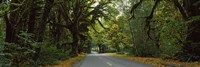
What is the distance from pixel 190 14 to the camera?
22875mm

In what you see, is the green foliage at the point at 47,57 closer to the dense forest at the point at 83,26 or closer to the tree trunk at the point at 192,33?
the dense forest at the point at 83,26

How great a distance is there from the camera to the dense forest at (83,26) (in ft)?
53.6

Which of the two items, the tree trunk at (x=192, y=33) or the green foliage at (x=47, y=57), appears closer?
the green foliage at (x=47, y=57)

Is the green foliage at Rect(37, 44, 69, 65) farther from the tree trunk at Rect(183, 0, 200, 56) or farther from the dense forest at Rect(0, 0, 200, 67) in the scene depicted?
the tree trunk at Rect(183, 0, 200, 56)

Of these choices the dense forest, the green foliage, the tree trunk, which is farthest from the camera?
the tree trunk

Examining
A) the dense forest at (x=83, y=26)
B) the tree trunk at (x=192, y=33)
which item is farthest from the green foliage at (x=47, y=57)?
the tree trunk at (x=192, y=33)

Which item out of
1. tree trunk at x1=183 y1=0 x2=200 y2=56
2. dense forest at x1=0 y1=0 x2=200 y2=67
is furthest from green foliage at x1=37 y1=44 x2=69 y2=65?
tree trunk at x1=183 y1=0 x2=200 y2=56

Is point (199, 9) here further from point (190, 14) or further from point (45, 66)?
point (45, 66)

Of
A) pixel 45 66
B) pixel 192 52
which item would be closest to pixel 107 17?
pixel 192 52

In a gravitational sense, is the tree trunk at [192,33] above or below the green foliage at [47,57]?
above

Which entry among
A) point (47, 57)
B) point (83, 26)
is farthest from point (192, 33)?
point (83, 26)

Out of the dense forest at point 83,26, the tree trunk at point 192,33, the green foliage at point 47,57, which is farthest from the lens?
the tree trunk at point 192,33

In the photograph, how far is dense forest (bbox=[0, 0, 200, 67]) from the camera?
1633cm

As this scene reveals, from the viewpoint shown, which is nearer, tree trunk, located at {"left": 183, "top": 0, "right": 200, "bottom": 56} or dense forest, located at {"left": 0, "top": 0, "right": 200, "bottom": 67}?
dense forest, located at {"left": 0, "top": 0, "right": 200, "bottom": 67}
